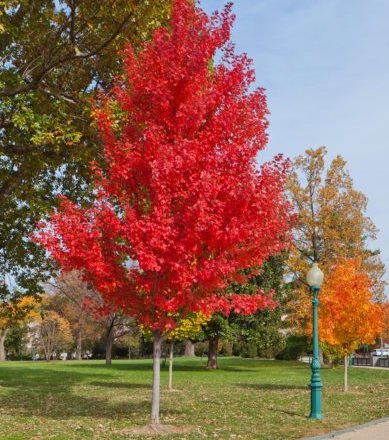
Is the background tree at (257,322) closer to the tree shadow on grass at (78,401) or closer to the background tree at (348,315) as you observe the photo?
the tree shadow on grass at (78,401)

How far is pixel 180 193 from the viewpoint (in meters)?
11.3

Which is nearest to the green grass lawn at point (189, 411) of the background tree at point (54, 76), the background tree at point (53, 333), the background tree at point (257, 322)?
the background tree at point (54, 76)

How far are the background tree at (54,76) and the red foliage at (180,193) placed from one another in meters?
2.00

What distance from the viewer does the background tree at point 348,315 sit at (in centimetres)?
2152

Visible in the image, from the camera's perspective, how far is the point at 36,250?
21172mm

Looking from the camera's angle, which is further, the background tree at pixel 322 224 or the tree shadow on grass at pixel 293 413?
the background tree at pixel 322 224

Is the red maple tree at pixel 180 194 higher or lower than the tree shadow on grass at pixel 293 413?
higher

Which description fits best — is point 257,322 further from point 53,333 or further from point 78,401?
point 53,333

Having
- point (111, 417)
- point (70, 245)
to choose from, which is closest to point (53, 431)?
point (111, 417)

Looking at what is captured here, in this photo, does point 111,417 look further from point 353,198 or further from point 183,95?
point 353,198

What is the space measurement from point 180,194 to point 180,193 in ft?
0.08

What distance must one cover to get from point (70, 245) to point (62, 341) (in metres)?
68.0

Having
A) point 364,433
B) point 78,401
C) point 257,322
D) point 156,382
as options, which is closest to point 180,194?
point 156,382

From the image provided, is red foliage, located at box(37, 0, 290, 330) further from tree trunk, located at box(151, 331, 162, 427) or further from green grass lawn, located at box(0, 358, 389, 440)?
green grass lawn, located at box(0, 358, 389, 440)
